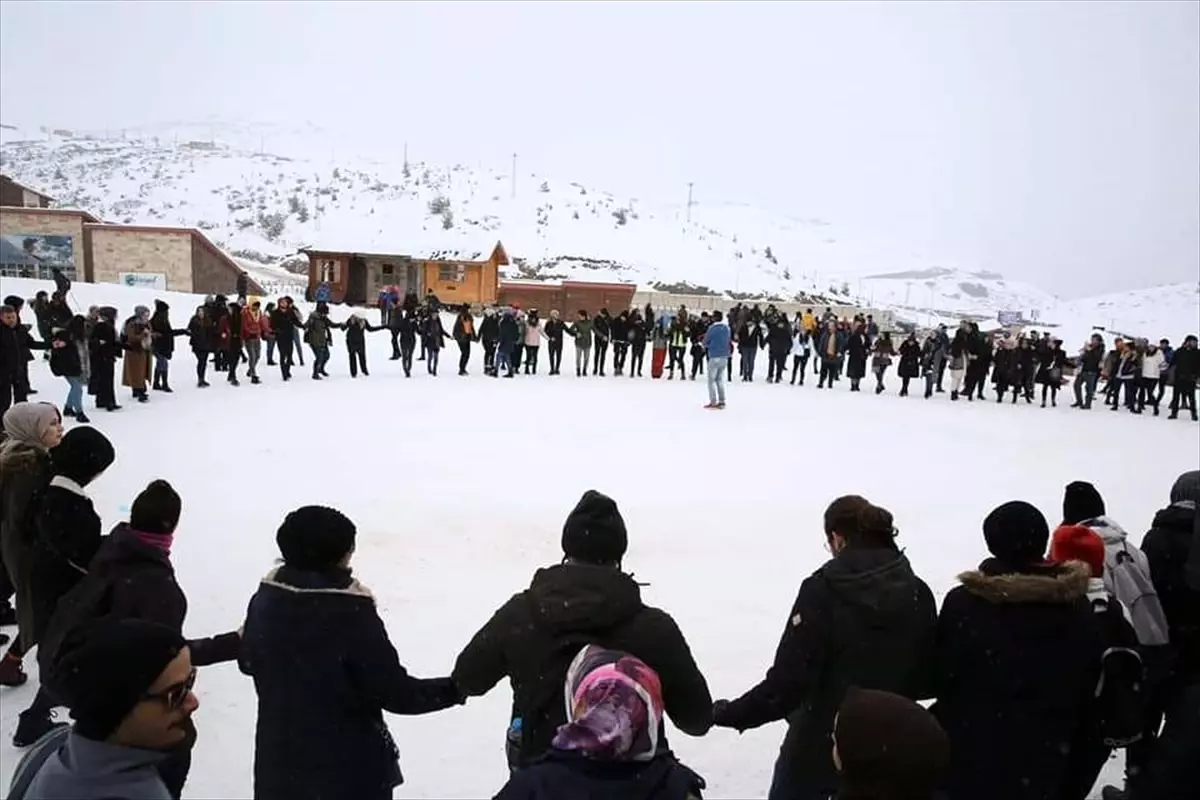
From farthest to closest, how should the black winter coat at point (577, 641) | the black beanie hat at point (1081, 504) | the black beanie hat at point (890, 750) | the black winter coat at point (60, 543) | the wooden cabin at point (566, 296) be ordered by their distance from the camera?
1. the wooden cabin at point (566, 296)
2. the black beanie hat at point (1081, 504)
3. the black winter coat at point (60, 543)
4. the black winter coat at point (577, 641)
5. the black beanie hat at point (890, 750)

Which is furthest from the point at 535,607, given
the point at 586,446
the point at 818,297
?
the point at 818,297

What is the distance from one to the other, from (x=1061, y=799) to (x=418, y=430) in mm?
9292

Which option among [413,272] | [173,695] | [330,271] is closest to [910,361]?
[173,695]

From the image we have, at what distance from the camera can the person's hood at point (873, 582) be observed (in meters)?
2.61

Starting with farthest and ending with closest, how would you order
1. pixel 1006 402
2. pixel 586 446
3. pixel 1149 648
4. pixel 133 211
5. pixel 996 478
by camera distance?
pixel 133 211
pixel 1006 402
pixel 586 446
pixel 996 478
pixel 1149 648

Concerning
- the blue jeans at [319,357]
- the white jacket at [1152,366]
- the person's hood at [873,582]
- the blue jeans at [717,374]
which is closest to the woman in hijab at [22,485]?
the person's hood at [873,582]

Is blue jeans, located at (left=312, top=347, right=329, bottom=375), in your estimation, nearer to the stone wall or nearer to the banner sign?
the banner sign

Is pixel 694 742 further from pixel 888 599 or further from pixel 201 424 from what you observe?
pixel 201 424

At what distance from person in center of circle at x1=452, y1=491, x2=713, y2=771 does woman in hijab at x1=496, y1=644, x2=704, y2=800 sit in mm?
300

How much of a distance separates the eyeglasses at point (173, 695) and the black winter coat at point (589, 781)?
70cm

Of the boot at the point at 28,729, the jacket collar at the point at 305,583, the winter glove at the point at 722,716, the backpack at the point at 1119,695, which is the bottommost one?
the boot at the point at 28,729

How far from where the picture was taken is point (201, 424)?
10781 millimetres

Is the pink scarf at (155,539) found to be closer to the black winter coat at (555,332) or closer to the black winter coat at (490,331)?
the black winter coat at (490,331)

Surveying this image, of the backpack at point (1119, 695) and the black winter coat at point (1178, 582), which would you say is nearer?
the backpack at point (1119, 695)
